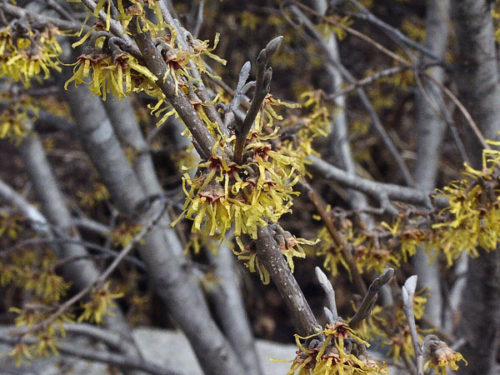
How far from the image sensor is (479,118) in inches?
61.7

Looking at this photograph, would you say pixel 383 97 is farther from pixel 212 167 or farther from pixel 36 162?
pixel 212 167

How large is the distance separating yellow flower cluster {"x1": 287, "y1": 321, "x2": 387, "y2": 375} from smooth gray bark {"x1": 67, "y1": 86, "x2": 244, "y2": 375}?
136 cm

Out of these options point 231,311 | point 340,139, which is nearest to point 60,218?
point 231,311

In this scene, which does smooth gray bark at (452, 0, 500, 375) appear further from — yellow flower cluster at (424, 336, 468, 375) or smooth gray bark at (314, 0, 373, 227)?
smooth gray bark at (314, 0, 373, 227)

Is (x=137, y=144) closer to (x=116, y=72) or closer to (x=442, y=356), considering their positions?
(x=116, y=72)

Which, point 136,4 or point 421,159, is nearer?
point 136,4

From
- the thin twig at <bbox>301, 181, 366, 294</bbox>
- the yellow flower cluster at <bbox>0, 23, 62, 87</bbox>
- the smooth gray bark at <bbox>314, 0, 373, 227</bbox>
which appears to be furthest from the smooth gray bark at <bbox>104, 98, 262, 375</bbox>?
Answer: the thin twig at <bbox>301, 181, 366, 294</bbox>

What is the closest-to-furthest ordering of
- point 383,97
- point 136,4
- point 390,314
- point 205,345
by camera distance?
point 136,4
point 390,314
point 205,345
point 383,97

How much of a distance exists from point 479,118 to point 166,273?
140 cm

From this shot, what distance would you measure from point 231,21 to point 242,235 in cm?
317

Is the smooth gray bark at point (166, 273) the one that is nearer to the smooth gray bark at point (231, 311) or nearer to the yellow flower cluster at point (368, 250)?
the smooth gray bark at point (231, 311)

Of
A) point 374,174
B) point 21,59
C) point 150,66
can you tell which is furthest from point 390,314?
point 374,174

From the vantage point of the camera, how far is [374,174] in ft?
14.7

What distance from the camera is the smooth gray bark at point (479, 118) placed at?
1.45 meters
